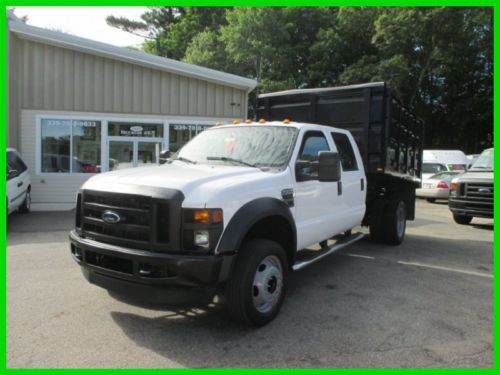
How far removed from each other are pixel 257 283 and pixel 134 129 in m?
11.3

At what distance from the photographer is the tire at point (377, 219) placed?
7.53 meters

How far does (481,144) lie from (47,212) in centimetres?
3449

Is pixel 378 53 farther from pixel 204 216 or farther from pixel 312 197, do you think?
pixel 204 216

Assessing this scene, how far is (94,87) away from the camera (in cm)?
1377

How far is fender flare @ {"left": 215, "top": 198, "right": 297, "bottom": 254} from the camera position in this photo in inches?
A: 142

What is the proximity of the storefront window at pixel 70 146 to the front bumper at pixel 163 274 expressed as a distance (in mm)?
11087

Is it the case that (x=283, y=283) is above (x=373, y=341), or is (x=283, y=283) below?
above

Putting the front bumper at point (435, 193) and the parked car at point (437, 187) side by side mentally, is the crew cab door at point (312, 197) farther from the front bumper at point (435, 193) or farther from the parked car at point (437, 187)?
the front bumper at point (435, 193)

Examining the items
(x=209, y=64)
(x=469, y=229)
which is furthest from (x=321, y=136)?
(x=209, y=64)

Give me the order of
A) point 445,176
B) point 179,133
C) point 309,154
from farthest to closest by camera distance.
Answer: point 445,176 < point 179,133 < point 309,154

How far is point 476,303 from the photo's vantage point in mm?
4863

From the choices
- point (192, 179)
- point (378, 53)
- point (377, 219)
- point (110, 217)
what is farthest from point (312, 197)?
point (378, 53)

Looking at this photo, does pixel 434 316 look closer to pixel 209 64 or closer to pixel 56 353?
pixel 56 353

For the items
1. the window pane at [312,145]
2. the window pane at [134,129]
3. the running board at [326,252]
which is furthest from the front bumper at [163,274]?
the window pane at [134,129]
